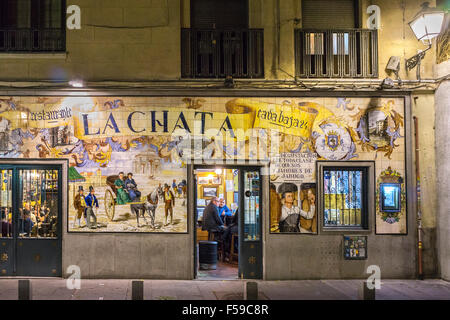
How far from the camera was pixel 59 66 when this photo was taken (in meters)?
10.0

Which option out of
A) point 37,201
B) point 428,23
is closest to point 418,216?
point 428,23

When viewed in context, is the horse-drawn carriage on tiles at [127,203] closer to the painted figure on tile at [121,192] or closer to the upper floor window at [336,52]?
the painted figure on tile at [121,192]

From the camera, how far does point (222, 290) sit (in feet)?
29.7

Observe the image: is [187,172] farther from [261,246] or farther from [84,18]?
[84,18]

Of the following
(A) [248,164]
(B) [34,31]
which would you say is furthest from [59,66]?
(A) [248,164]

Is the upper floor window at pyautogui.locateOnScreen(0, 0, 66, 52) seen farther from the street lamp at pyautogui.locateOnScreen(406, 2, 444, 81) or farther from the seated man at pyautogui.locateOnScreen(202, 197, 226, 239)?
the street lamp at pyautogui.locateOnScreen(406, 2, 444, 81)

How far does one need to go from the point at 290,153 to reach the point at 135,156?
12.7 feet

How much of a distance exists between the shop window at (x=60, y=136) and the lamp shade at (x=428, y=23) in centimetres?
874

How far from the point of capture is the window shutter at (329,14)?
1064 cm

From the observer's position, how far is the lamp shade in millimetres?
9141

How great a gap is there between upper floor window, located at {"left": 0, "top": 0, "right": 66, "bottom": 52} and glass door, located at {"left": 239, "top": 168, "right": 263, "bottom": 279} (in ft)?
19.0

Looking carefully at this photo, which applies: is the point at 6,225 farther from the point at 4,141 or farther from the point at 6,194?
the point at 4,141

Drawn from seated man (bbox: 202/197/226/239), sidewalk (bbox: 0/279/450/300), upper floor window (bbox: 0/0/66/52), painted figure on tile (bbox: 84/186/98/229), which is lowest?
sidewalk (bbox: 0/279/450/300)

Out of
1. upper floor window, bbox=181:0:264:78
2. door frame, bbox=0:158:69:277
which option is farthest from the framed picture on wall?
door frame, bbox=0:158:69:277
